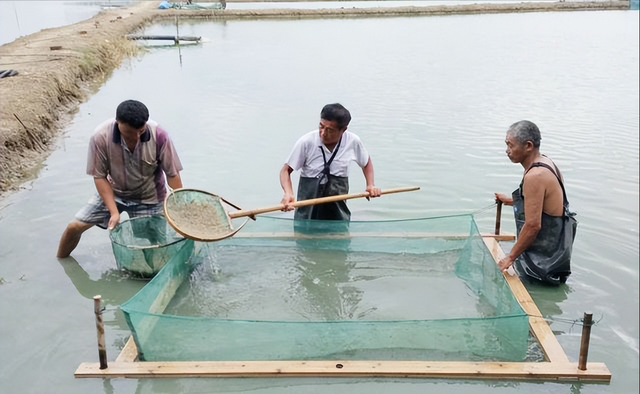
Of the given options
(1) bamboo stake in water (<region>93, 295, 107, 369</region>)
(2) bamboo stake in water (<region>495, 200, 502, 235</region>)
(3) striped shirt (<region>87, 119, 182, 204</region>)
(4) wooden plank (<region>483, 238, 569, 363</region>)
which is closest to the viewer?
(1) bamboo stake in water (<region>93, 295, 107, 369</region>)

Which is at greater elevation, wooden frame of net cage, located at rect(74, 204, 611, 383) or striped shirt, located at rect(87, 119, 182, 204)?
striped shirt, located at rect(87, 119, 182, 204)

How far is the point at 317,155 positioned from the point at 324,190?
0.90 ft

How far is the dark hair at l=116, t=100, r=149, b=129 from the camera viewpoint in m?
3.59

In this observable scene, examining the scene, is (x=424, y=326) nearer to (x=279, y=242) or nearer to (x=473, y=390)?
(x=473, y=390)

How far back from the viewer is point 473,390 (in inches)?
119

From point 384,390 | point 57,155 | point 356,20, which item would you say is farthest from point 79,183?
point 356,20

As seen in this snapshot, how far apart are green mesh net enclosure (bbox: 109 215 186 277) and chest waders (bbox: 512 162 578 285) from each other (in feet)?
7.67

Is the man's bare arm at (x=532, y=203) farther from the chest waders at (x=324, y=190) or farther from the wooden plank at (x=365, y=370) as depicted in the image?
the chest waders at (x=324, y=190)

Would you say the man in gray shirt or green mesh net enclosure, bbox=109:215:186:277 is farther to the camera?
green mesh net enclosure, bbox=109:215:186:277

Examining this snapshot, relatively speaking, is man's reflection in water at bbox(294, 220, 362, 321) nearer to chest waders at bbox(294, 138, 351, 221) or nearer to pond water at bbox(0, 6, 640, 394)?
chest waders at bbox(294, 138, 351, 221)

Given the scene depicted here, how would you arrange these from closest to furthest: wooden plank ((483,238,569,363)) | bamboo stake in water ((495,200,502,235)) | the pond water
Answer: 1. wooden plank ((483,238,569,363))
2. the pond water
3. bamboo stake in water ((495,200,502,235))

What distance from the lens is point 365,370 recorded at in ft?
9.90

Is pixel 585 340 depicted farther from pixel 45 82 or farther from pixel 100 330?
pixel 45 82

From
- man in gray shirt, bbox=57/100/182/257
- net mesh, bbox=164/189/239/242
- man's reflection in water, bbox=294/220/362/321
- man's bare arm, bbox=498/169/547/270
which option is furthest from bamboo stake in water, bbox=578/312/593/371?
man in gray shirt, bbox=57/100/182/257
